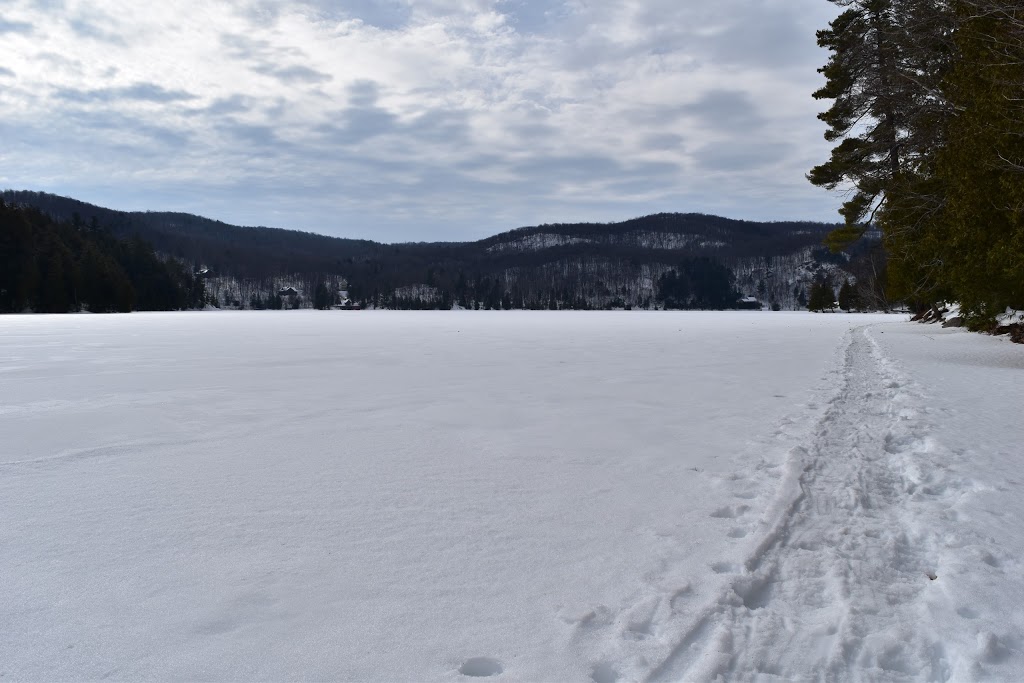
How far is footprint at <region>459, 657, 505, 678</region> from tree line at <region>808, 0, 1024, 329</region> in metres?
12.0

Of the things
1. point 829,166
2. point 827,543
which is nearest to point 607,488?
point 827,543

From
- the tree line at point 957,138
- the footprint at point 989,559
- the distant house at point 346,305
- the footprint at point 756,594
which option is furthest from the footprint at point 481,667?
the distant house at point 346,305

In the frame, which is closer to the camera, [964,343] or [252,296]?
[964,343]

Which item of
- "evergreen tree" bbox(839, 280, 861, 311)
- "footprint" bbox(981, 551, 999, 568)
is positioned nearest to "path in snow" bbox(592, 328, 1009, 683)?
"footprint" bbox(981, 551, 999, 568)

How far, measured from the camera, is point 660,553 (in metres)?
3.70

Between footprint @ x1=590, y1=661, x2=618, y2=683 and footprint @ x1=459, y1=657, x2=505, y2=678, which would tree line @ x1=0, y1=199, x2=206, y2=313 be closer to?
footprint @ x1=459, y1=657, x2=505, y2=678

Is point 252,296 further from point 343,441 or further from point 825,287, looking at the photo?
point 343,441

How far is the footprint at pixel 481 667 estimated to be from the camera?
2.50 metres

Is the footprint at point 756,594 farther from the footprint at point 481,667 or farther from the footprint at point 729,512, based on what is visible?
the footprint at point 481,667

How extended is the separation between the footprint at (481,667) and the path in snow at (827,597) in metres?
0.41

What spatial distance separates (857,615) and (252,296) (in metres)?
197

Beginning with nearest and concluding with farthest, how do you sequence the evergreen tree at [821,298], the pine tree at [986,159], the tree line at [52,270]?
the pine tree at [986,159] → the tree line at [52,270] → the evergreen tree at [821,298]

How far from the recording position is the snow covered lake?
264 centimetres

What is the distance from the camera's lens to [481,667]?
2.55m
